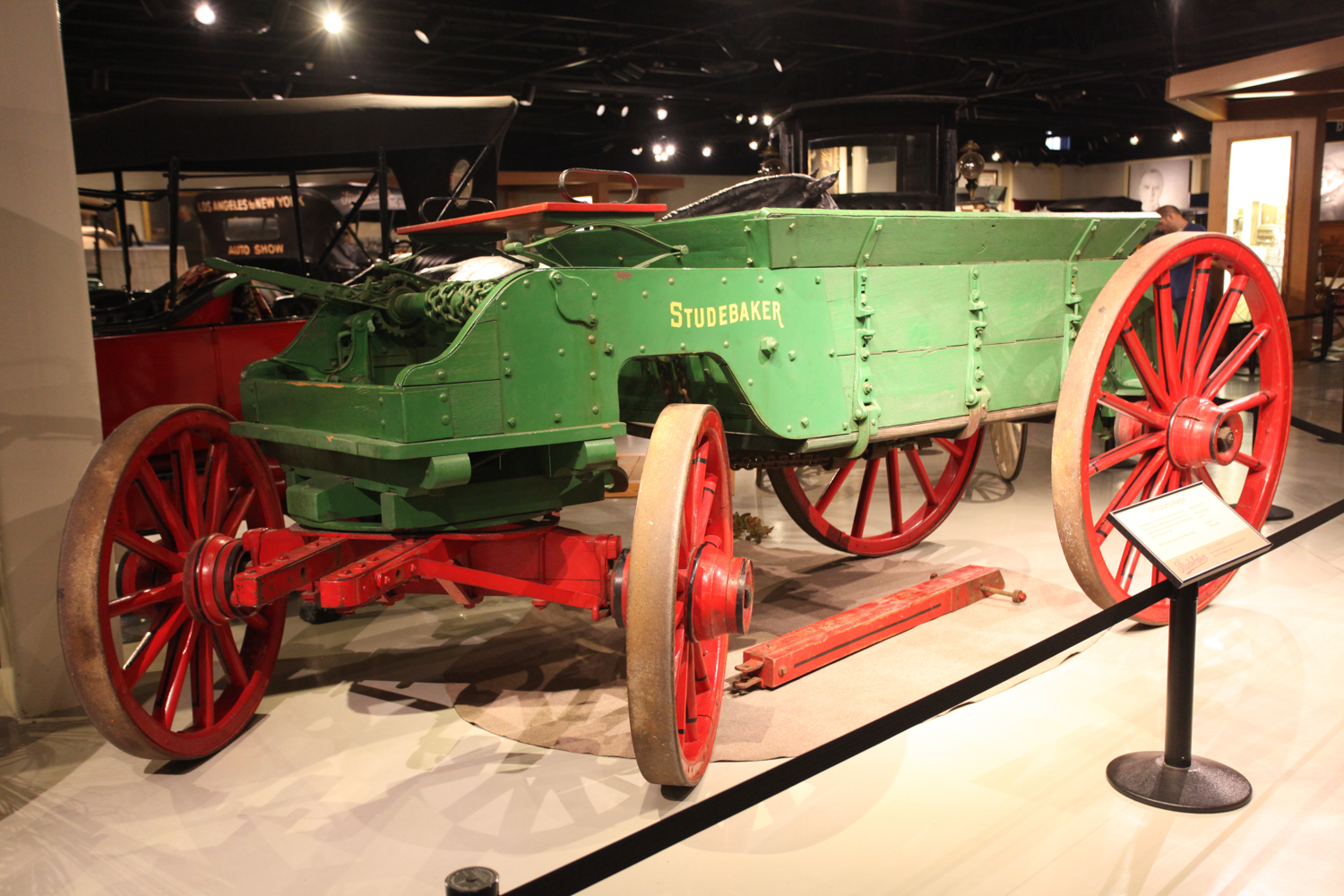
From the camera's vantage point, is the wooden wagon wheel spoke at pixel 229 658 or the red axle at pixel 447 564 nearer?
the red axle at pixel 447 564

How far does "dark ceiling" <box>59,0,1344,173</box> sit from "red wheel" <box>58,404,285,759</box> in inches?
254

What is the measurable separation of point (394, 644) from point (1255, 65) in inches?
341

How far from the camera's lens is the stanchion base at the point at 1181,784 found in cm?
264

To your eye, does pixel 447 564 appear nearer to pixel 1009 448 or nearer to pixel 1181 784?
pixel 1181 784

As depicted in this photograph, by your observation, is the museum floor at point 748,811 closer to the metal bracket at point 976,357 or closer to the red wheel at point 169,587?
the red wheel at point 169,587

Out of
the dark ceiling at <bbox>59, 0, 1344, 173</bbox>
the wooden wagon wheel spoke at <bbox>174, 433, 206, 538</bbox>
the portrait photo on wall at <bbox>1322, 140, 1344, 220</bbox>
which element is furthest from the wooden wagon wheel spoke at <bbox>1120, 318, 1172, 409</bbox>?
the portrait photo on wall at <bbox>1322, 140, 1344, 220</bbox>

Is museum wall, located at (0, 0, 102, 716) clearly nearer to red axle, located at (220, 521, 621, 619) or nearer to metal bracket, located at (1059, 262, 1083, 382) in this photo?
red axle, located at (220, 521, 621, 619)

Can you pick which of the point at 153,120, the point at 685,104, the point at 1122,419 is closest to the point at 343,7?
the point at 153,120

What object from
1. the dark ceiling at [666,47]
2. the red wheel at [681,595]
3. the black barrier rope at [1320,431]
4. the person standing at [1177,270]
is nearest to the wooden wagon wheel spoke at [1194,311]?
the black barrier rope at [1320,431]

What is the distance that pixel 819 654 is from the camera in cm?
359

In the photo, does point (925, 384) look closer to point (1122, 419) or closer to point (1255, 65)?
point (1122, 419)

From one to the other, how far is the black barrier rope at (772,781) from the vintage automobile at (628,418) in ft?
1.99

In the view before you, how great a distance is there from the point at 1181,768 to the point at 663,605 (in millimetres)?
1507

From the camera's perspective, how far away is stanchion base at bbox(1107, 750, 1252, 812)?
2641 millimetres
